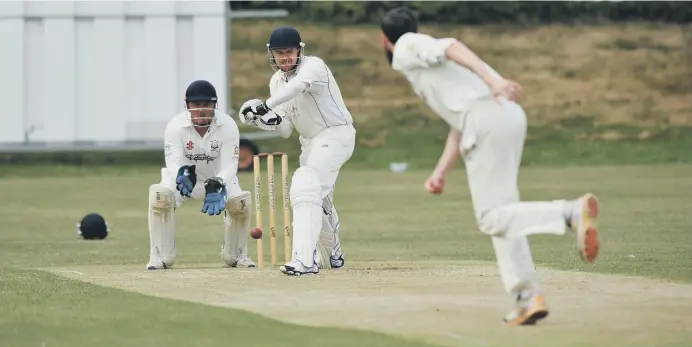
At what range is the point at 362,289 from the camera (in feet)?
29.9

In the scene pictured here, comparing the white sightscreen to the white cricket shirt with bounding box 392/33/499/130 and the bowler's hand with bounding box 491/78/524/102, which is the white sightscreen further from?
the bowler's hand with bounding box 491/78/524/102

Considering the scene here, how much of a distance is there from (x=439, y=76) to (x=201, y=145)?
13.0 feet

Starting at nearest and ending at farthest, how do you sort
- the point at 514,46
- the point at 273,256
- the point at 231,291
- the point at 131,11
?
the point at 231,291 < the point at 273,256 < the point at 131,11 < the point at 514,46

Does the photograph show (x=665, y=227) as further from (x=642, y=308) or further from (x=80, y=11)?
(x=80, y=11)

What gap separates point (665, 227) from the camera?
1506 centimetres

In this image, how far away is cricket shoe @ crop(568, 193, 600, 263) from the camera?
718 cm

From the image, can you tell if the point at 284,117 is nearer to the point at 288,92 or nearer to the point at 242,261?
the point at 288,92

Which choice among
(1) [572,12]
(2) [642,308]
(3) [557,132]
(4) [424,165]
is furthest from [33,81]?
(2) [642,308]

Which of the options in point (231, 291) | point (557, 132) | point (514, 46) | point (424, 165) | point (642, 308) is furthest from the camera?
point (514, 46)

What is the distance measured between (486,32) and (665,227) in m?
17.8

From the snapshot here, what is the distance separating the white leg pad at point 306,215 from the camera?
10.1 m

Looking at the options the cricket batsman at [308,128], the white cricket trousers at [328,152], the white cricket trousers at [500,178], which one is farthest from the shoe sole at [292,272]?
the white cricket trousers at [500,178]

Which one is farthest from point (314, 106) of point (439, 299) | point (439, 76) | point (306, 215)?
point (439, 76)

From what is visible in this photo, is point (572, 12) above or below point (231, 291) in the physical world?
above
